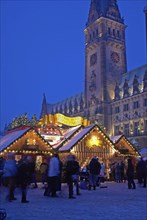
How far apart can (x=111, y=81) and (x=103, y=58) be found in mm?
6204

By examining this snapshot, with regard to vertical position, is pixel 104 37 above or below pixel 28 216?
above

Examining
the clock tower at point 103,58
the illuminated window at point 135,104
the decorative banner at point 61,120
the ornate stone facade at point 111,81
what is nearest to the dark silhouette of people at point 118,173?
the decorative banner at point 61,120

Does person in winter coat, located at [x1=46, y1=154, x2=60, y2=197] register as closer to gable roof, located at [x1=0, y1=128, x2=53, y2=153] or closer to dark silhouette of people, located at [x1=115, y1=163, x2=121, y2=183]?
gable roof, located at [x1=0, y1=128, x2=53, y2=153]

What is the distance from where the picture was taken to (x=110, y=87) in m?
79.1

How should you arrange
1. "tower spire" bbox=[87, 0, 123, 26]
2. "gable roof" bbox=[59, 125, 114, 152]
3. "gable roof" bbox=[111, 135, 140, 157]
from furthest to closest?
1. "tower spire" bbox=[87, 0, 123, 26]
2. "gable roof" bbox=[111, 135, 140, 157]
3. "gable roof" bbox=[59, 125, 114, 152]

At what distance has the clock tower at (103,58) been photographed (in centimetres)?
7744

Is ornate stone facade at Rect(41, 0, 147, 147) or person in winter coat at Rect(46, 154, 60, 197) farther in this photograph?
ornate stone facade at Rect(41, 0, 147, 147)

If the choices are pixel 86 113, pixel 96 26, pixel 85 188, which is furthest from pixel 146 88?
pixel 85 188

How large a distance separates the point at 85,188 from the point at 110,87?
6159 cm

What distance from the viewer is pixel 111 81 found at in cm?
7969

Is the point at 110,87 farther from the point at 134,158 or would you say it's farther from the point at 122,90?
the point at 134,158

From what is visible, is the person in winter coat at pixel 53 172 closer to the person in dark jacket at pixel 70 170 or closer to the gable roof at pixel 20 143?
the person in dark jacket at pixel 70 170

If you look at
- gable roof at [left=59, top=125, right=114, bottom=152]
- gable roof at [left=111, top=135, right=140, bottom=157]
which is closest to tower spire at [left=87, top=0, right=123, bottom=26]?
gable roof at [left=111, top=135, right=140, bottom=157]

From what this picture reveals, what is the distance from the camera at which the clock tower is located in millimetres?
77438
